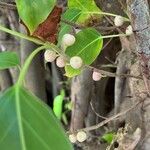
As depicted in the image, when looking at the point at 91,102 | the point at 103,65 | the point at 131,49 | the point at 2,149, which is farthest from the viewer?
the point at 91,102

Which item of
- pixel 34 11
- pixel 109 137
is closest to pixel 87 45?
pixel 34 11

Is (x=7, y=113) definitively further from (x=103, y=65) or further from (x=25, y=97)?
(x=103, y=65)

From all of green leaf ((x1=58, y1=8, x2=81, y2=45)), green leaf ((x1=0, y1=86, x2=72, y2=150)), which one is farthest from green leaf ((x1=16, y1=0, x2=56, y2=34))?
green leaf ((x1=58, y1=8, x2=81, y2=45))

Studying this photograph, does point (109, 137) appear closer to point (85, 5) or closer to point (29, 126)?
point (85, 5)

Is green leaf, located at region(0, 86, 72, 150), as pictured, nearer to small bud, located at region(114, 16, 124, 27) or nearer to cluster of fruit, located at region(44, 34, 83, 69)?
cluster of fruit, located at region(44, 34, 83, 69)

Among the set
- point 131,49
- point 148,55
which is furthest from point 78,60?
point 131,49
